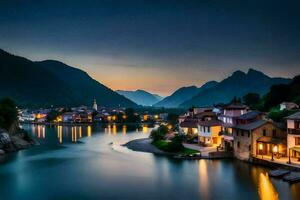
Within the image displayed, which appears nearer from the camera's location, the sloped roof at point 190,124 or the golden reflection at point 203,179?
the golden reflection at point 203,179

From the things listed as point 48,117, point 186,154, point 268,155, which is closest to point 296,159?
point 268,155

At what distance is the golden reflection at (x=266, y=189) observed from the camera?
28.0 meters

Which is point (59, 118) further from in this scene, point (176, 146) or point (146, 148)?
point (176, 146)

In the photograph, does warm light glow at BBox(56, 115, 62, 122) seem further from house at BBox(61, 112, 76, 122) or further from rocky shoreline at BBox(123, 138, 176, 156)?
rocky shoreline at BBox(123, 138, 176, 156)

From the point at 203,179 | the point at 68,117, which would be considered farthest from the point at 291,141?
the point at 68,117

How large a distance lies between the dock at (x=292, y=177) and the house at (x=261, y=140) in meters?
6.54

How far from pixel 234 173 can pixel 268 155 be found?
573 cm

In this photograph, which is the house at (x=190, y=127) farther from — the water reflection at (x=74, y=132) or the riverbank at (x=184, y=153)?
the water reflection at (x=74, y=132)

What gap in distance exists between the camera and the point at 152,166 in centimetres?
4169

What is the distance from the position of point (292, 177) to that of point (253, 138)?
961cm

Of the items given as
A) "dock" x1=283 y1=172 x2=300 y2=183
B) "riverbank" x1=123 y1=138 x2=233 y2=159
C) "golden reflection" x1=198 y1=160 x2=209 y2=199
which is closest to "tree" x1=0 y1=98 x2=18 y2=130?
"riverbank" x1=123 y1=138 x2=233 y2=159

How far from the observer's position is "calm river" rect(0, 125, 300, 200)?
98.0 feet

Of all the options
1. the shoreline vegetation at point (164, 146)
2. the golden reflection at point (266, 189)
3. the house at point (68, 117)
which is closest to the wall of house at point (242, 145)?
the shoreline vegetation at point (164, 146)

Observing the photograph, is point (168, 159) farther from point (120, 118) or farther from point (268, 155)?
point (120, 118)
